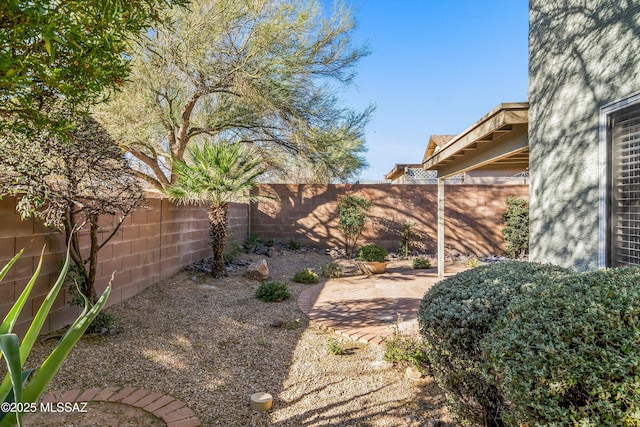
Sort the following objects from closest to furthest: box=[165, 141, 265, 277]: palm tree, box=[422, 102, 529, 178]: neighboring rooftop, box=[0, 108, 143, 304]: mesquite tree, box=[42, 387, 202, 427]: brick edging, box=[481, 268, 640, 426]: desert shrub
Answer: box=[481, 268, 640, 426]: desert shrub, box=[42, 387, 202, 427]: brick edging, box=[0, 108, 143, 304]: mesquite tree, box=[422, 102, 529, 178]: neighboring rooftop, box=[165, 141, 265, 277]: palm tree

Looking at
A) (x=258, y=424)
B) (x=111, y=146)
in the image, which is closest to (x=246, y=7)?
(x=111, y=146)

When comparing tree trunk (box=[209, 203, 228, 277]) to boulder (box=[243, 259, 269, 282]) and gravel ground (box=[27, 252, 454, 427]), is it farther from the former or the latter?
gravel ground (box=[27, 252, 454, 427])

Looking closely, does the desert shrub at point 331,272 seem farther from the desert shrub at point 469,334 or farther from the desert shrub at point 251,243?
the desert shrub at point 469,334

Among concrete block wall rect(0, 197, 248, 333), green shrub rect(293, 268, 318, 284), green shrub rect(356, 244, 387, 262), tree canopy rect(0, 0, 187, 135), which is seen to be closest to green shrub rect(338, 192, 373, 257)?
green shrub rect(356, 244, 387, 262)

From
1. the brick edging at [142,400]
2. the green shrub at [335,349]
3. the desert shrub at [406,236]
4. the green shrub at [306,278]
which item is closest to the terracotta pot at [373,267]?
the green shrub at [306,278]

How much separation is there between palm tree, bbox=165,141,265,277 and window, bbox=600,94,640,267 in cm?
547

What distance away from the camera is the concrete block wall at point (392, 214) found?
1141 cm

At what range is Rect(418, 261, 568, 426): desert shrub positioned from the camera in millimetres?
2404

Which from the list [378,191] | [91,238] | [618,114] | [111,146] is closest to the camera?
[618,114]

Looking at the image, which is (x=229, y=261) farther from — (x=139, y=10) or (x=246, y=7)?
(x=139, y=10)

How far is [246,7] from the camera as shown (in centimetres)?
765

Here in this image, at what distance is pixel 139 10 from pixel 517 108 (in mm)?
4049

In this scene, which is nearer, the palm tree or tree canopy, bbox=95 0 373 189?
the palm tree

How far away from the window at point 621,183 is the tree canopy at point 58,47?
3880 mm
